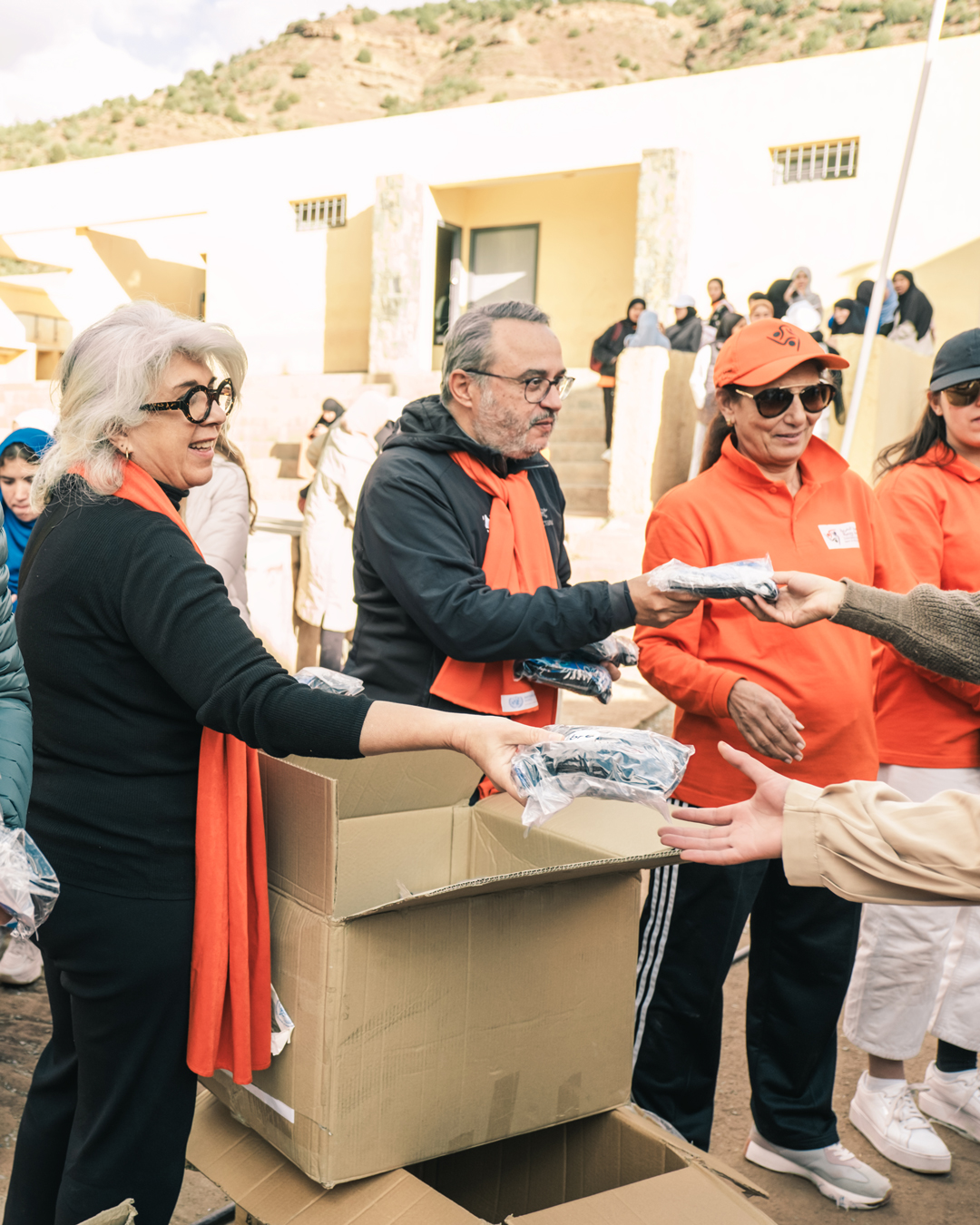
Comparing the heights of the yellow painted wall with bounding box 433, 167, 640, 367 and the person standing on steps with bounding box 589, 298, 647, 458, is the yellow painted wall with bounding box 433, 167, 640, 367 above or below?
above

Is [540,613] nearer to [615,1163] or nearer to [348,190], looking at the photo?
[615,1163]

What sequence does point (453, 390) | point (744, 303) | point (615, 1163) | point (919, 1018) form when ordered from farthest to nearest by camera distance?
1. point (744, 303)
2. point (919, 1018)
3. point (453, 390)
4. point (615, 1163)

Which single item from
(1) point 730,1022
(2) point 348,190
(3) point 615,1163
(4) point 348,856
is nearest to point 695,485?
(4) point 348,856

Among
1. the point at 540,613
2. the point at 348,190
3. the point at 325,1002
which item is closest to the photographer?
the point at 325,1002

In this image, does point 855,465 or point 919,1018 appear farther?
point 855,465

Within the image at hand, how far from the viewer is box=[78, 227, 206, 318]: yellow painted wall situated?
22.1 m

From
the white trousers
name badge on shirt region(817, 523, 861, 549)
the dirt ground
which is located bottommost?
the dirt ground

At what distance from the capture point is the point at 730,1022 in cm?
350

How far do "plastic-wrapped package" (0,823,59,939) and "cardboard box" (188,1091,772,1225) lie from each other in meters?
0.62

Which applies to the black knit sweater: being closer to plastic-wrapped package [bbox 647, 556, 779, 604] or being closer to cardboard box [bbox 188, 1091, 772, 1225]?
cardboard box [bbox 188, 1091, 772, 1225]

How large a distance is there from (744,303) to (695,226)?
136 cm

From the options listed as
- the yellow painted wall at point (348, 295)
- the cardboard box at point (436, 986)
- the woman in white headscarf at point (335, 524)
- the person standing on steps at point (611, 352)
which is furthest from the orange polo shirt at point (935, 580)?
the yellow painted wall at point (348, 295)

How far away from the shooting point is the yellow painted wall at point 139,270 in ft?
72.5

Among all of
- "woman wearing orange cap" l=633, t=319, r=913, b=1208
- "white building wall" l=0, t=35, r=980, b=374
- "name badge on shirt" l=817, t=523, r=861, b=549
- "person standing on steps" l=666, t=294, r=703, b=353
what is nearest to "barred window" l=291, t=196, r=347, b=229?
"white building wall" l=0, t=35, r=980, b=374
